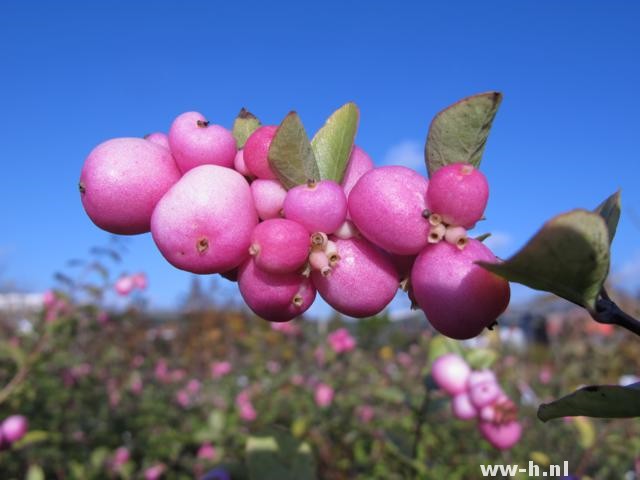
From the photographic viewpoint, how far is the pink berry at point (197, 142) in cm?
60

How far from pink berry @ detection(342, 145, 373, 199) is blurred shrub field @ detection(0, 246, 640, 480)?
647 mm

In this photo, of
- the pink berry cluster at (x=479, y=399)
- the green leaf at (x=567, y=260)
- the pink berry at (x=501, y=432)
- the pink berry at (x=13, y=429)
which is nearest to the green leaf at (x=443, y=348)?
the pink berry cluster at (x=479, y=399)

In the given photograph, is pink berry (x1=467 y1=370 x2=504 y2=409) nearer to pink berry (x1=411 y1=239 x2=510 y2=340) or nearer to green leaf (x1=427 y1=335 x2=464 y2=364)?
green leaf (x1=427 y1=335 x2=464 y2=364)

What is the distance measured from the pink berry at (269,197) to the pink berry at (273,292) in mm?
58

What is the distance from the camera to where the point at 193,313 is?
30.9ft

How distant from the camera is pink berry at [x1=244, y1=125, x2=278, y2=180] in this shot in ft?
1.93

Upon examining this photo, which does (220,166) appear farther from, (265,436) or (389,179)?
(265,436)

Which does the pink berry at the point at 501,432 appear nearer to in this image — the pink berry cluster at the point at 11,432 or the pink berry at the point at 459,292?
the pink berry at the point at 459,292

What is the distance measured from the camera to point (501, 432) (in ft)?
5.44

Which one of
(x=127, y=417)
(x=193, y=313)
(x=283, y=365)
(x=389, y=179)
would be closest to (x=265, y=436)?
(x=389, y=179)

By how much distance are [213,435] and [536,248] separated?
112 inches

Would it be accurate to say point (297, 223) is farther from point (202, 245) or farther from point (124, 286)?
point (124, 286)

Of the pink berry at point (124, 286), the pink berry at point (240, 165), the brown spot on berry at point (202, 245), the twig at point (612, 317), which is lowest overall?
the twig at point (612, 317)

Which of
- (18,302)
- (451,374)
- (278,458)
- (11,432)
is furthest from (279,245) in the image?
(18,302)
